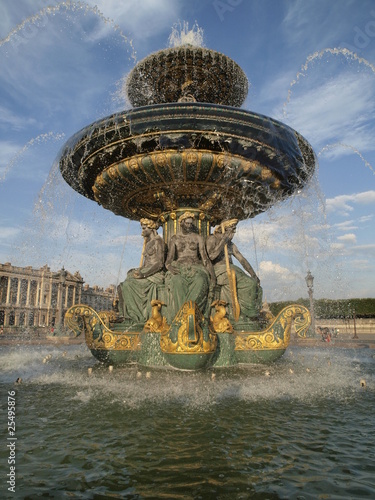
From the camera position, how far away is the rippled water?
2.42m

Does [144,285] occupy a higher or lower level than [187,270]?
lower

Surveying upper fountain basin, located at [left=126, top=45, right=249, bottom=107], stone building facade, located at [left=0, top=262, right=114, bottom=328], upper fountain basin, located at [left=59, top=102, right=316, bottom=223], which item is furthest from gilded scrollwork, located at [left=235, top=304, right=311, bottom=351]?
stone building facade, located at [left=0, top=262, right=114, bottom=328]

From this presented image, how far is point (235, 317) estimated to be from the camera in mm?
7719

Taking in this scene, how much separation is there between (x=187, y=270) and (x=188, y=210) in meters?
1.80

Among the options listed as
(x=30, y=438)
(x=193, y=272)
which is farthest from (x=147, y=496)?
(x=193, y=272)

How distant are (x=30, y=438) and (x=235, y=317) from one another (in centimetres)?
502

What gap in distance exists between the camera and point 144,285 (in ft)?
26.2

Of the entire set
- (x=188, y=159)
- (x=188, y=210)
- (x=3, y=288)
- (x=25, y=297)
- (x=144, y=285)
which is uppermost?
(x=3, y=288)

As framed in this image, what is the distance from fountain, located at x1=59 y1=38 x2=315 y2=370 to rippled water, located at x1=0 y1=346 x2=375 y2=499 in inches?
53.6

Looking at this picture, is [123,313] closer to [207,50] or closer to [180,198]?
[180,198]

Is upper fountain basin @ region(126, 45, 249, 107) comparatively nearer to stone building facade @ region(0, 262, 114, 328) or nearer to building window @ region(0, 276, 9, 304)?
stone building facade @ region(0, 262, 114, 328)

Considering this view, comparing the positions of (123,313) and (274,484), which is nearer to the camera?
(274,484)

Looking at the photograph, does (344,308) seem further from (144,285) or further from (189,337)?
(189,337)

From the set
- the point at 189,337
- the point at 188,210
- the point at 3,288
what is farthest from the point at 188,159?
the point at 3,288
